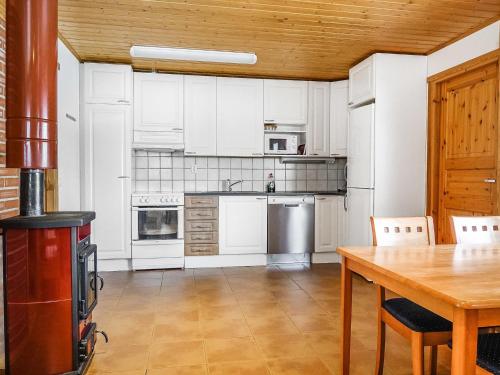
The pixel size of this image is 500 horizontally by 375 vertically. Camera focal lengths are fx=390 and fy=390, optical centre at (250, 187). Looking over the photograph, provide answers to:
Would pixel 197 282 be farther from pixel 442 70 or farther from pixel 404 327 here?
pixel 442 70

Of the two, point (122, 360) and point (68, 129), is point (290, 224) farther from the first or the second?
point (122, 360)

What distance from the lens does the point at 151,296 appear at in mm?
3539

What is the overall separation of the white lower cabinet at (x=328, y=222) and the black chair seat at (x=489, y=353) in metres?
3.27

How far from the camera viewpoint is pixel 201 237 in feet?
15.1

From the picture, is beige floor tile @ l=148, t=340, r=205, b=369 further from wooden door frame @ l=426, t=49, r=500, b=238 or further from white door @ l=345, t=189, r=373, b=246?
wooden door frame @ l=426, t=49, r=500, b=238

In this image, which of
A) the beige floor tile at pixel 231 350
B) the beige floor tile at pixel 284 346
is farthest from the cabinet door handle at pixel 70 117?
the beige floor tile at pixel 284 346

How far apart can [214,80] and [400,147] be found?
2.31 m

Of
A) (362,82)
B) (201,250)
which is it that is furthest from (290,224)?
(362,82)

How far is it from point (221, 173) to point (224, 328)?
2.70 m

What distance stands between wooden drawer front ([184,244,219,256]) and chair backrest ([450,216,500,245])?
290 cm

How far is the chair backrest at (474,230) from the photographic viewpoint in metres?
2.24

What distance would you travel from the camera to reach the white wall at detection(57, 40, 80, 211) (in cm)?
355

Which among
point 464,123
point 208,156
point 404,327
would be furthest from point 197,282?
point 464,123

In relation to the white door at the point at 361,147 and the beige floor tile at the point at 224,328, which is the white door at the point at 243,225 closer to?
the white door at the point at 361,147
